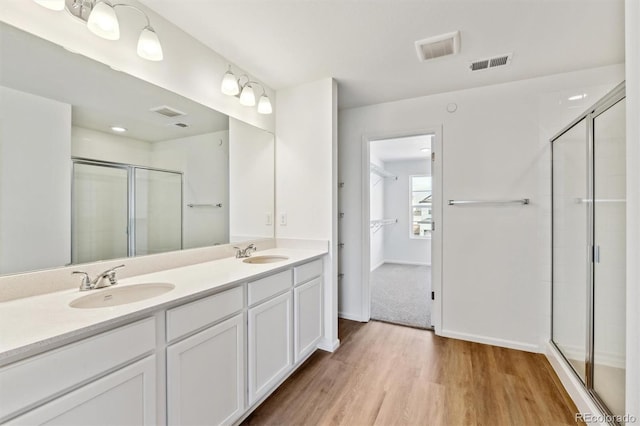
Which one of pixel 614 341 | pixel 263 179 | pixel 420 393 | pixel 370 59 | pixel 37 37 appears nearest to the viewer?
pixel 37 37

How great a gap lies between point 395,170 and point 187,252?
220 inches

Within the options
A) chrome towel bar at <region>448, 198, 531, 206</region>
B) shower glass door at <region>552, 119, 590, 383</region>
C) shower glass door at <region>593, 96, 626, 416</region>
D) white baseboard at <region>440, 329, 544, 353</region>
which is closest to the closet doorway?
white baseboard at <region>440, 329, 544, 353</region>

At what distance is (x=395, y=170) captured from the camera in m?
6.63

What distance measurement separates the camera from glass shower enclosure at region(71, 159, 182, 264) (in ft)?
4.64

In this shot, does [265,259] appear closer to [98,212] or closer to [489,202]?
[98,212]

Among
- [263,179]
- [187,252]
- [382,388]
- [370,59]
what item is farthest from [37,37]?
[382,388]

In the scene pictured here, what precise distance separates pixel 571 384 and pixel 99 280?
2918 millimetres

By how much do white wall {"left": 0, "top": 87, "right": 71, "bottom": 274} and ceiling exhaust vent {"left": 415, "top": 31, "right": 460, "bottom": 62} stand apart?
2.21m

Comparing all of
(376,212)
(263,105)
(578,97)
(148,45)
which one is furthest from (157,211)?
(376,212)

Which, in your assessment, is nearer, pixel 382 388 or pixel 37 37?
pixel 37 37

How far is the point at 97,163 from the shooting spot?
1486 millimetres

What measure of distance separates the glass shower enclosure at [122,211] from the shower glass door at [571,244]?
2.79 metres

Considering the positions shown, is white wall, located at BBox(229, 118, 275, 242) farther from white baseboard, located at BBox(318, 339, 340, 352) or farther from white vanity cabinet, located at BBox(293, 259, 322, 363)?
white baseboard, located at BBox(318, 339, 340, 352)

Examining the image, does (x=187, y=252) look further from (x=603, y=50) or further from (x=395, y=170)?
(x=395, y=170)
